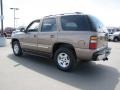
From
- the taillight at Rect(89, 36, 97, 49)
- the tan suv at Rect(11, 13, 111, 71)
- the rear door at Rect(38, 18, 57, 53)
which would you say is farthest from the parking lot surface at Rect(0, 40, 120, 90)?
the taillight at Rect(89, 36, 97, 49)

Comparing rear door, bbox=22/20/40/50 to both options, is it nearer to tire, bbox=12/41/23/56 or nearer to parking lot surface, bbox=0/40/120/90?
tire, bbox=12/41/23/56

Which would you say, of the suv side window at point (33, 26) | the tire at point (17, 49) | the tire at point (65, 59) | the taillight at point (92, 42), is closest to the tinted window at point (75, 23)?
the taillight at point (92, 42)

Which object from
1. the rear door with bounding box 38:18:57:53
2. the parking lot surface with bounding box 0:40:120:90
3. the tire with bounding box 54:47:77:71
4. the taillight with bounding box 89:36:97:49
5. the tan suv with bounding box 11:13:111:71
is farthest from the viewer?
the rear door with bounding box 38:18:57:53

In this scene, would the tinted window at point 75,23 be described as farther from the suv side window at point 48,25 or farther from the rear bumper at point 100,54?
the rear bumper at point 100,54

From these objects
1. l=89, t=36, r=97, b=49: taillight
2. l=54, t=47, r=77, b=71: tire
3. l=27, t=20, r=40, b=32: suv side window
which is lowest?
l=54, t=47, r=77, b=71: tire

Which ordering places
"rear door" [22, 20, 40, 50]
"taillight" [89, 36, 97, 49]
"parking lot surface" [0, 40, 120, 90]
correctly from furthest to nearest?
1. "rear door" [22, 20, 40, 50]
2. "taillight" [89, 36, 97, 49]
3. "parking lot surface" [0, 40, 120, 90]

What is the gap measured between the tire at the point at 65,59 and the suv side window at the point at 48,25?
89 cm

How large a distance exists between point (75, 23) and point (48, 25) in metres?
1.31

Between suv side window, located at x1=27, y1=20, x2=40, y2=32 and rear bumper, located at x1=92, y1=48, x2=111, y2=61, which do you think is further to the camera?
suv side window, located at x1=27, y1=20, x2=40, y2=32

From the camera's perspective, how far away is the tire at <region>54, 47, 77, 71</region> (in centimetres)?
562

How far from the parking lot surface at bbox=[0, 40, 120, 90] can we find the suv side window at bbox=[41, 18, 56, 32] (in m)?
1.39

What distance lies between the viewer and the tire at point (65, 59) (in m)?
5.62

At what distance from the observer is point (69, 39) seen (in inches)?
219

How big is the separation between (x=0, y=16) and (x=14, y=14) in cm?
2235
